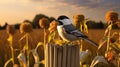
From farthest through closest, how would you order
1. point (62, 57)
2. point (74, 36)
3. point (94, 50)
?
1. point (94, 50)
2. point (74, 36)
3. point (62, 57)

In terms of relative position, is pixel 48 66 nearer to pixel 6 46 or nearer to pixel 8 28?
pixel 8 28

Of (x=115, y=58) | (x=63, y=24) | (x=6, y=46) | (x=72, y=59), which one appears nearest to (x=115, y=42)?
(x=115, y=58)

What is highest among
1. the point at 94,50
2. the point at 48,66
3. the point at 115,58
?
the point at 48,66

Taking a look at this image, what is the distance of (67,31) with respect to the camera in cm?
346

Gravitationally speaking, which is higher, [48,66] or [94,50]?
[48,66]

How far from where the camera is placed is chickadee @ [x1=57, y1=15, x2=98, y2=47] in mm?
3369

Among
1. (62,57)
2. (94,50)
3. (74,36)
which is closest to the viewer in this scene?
(62,57)

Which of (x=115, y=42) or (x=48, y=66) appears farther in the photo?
(x=115, y=42)

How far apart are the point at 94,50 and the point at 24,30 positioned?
7.10 feet

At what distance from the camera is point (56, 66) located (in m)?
2.59

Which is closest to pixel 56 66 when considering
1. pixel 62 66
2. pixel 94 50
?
pixel 62 66

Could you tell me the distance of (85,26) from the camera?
394cm

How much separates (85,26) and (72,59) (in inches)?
54.7

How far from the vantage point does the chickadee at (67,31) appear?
3369 millimetres
